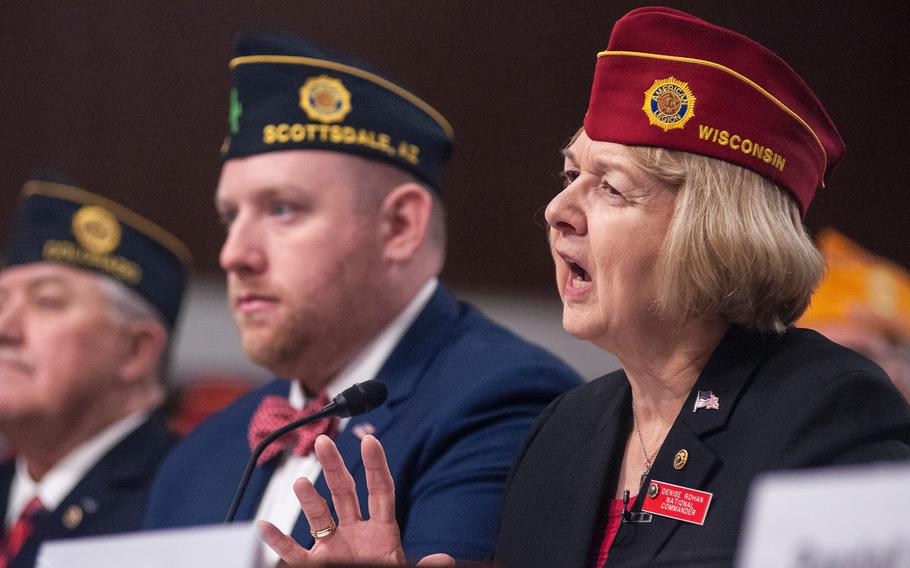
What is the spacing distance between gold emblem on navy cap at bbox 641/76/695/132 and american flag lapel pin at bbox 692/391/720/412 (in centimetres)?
41

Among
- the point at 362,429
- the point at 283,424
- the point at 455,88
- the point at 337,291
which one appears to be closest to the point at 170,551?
the point at 362,429

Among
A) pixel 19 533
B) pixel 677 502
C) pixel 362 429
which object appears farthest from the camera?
pixel 19 533

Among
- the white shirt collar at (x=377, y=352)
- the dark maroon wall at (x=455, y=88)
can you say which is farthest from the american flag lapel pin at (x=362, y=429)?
the dark maroon wall at (x=455, y=88)

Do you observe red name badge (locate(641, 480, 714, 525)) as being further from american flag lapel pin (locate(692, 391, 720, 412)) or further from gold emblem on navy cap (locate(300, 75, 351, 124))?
gold emblem on navy cap (locate(300, 75, 351, 124))

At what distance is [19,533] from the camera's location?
348cm

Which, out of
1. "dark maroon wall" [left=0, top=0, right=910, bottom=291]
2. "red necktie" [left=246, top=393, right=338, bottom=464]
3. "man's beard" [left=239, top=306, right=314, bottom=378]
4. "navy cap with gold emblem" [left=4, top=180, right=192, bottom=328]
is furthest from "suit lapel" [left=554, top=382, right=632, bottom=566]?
"dark maroon wall" [left=0, top=0, right=910, bottom=291]

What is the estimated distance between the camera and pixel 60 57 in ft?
17.5

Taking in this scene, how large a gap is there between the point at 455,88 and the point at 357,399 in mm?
3249

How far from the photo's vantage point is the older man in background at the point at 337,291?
251cm

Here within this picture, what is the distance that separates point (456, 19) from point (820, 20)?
4.58ft

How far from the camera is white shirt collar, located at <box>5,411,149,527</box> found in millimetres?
3643

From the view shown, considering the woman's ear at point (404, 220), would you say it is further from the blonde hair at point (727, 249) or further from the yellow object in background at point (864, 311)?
the yellow object in background at point (864, 311)

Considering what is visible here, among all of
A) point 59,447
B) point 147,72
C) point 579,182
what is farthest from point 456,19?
point 579,182

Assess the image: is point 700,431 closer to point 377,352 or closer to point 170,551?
point 170,551
